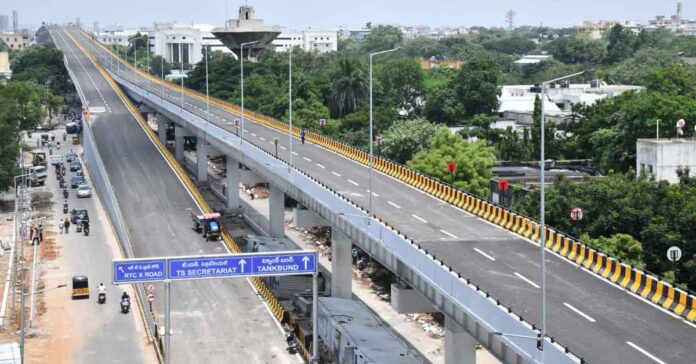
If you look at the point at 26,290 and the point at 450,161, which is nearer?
the point at 26,290

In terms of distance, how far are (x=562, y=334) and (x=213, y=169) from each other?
95439 millimetres

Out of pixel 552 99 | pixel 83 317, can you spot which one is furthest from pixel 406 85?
pixel 83 317

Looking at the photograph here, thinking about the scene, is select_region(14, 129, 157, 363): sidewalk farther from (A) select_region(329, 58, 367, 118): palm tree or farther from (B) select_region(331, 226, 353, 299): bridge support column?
(A) select_region(329, 58, 367, 118): palm tree

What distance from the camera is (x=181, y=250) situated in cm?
8138

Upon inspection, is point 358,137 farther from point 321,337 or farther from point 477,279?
point 477,279

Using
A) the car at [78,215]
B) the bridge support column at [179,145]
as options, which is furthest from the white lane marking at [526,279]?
the bridge support column at [179,145]

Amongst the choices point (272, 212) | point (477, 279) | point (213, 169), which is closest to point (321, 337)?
point (477, 279)

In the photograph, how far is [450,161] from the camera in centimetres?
8212

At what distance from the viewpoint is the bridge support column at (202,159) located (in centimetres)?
11762

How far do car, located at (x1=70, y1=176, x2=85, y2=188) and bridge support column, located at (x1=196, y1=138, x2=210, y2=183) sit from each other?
11618 millimetres

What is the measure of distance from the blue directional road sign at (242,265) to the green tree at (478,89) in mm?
87431

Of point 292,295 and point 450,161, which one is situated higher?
point 450,161

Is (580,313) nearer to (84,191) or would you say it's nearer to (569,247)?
(569,247)

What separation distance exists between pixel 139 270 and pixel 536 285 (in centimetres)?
1626
